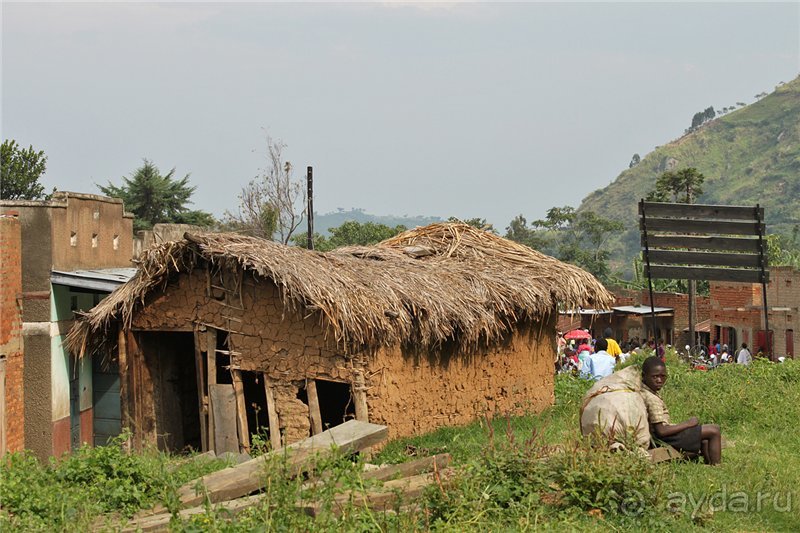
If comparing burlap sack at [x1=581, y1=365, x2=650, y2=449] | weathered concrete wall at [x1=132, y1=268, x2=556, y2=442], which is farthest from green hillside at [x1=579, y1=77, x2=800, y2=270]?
burlap sack at [x1=581, y1=365, x2=650, y2=449]

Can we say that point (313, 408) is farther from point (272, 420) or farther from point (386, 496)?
point (386, 496)

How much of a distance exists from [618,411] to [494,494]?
64.5 inches

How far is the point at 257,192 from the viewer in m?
34.2

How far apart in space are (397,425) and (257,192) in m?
23.6

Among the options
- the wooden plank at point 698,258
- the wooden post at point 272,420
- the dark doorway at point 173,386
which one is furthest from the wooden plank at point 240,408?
the wooden plank at point 698,258

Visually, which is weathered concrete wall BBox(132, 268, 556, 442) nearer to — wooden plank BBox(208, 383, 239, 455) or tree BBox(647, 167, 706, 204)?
wooden plank BBox(208, 383, 239, 455)

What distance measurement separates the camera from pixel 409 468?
780 cm

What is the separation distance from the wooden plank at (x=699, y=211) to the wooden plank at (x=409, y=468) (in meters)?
9.58

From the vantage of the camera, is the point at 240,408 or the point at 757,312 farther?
the point at 757,312

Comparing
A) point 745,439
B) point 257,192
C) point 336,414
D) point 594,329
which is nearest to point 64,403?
point 336,414

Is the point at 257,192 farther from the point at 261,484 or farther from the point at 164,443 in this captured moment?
the point at 261,484

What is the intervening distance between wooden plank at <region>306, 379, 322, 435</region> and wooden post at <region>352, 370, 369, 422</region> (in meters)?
0.45

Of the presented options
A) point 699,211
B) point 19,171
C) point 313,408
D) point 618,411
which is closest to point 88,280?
point 313,408

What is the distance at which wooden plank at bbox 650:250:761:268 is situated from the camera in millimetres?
16922
